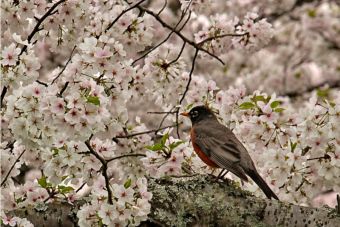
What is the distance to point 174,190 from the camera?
185 inches

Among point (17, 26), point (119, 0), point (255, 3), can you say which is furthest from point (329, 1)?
point (17, 26)

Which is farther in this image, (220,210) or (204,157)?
(204,157)

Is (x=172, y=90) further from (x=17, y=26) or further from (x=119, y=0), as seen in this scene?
(x=17, y=26)

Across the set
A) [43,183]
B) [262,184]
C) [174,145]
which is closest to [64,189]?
[43,183]

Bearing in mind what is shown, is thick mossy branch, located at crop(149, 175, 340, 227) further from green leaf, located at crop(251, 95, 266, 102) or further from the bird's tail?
green leaf, located at crop(251, 95, 266, 102)

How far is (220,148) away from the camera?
254 inches

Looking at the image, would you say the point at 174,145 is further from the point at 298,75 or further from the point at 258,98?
the point at 298,75

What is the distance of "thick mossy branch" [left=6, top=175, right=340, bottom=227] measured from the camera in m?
4.51

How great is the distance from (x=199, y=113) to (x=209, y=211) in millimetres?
2441

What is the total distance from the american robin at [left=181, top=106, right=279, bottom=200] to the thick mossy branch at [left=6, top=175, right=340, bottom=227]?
1.14m

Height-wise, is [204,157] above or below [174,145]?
above

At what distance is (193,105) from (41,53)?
286 inches

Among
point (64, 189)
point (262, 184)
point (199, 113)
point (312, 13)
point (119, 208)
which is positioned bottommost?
point (119, 208)

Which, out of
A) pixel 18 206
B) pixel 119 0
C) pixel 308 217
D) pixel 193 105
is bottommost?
pixel 308 217
